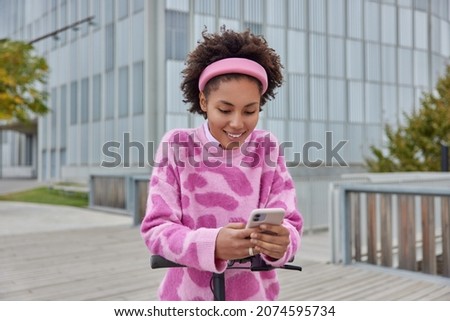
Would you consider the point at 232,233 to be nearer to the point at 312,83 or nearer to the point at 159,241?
the point at 159,241

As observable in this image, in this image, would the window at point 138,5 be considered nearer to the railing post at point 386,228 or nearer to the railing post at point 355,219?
the railing post at point 355,219

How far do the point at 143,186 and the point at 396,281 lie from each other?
95.5 inches

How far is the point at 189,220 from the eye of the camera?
27.9 inches

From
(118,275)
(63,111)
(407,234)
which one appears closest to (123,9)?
(118,275)

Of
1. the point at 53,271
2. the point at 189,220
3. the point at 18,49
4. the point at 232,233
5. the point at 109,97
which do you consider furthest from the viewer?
the point at 109,97

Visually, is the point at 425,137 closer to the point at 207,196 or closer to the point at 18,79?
the point at 18,79

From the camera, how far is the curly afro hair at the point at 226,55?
70 centimetres

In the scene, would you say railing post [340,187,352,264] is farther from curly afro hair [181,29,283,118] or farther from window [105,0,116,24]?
window [105,0,116,24]

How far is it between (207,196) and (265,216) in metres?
0.18

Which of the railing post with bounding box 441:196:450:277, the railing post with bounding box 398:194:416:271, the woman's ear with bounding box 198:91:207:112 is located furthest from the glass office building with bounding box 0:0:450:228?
the railing post with bounding box 441:196:450:277

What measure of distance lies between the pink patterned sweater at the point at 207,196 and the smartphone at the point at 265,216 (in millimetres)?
110

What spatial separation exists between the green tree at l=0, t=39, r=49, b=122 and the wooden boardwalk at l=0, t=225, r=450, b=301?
1.19 metres

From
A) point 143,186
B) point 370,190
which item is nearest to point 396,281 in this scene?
point 370,190

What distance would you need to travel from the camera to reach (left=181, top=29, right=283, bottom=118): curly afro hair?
27.6 inches
